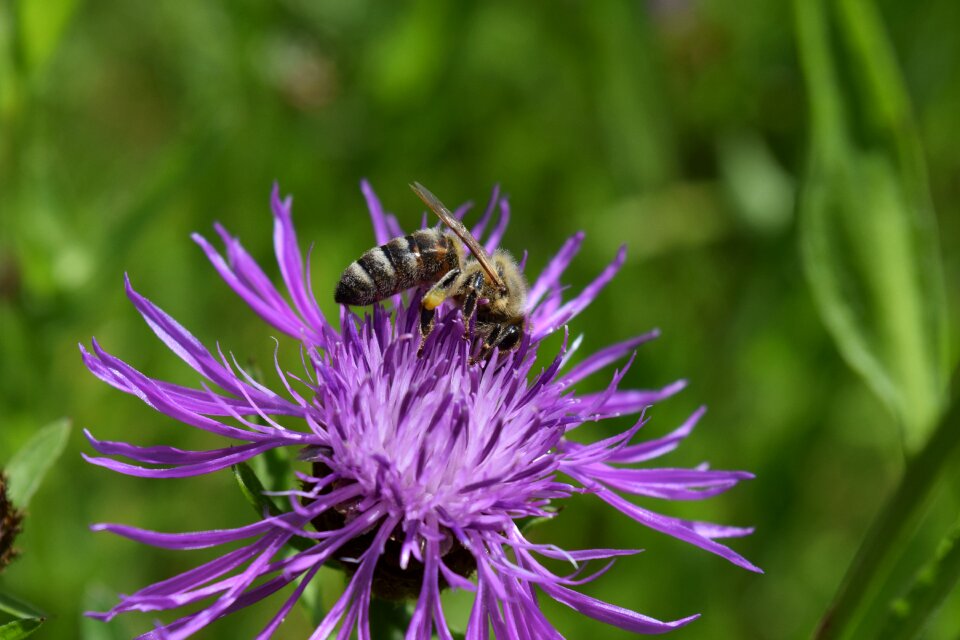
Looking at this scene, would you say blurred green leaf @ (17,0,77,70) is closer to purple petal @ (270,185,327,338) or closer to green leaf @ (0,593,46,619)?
purple petal @ (270,185,327,338)

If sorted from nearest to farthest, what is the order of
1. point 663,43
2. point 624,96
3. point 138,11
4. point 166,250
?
1. point 166,250
2. point 624,96
3. point 663,43
4. point 138,11

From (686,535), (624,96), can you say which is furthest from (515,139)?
(686,535)

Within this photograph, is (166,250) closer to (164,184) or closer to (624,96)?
(164,184)

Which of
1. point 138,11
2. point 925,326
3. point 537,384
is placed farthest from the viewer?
point 138,11

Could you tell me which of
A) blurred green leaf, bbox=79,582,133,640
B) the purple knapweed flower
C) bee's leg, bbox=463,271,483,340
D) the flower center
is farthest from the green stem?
blurred green leaf, bbox=79,582,133,640

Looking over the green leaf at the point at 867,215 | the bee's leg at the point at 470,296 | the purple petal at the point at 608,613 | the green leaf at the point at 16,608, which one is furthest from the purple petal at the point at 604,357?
the green leaf at the point at 16,608

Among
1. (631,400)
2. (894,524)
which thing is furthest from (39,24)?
(894,524)

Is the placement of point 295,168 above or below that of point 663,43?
below
